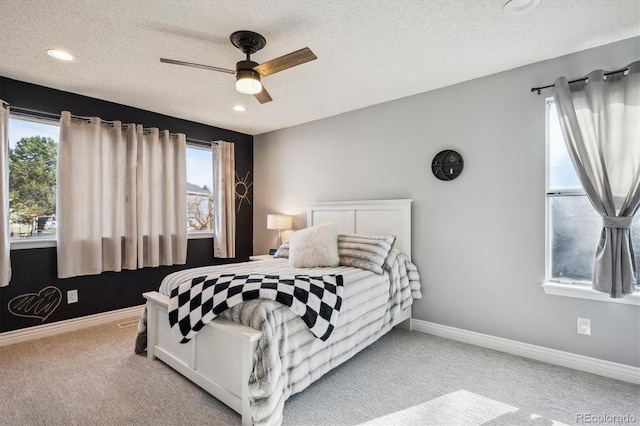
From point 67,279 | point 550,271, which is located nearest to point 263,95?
point 550,271

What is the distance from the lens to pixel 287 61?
2.06 m

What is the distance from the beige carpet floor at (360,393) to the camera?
1876mm

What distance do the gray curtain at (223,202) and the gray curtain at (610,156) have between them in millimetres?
3988

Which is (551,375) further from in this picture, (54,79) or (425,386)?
(54,79)

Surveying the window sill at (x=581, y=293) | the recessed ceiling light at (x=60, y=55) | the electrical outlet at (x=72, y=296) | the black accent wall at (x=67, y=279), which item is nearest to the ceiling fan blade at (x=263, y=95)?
the recessed ceiling light at (x=60, y=55)

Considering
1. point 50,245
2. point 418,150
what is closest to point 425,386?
point 418,150

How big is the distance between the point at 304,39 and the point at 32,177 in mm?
3062

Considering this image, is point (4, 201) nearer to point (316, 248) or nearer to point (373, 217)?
point (316, 248)

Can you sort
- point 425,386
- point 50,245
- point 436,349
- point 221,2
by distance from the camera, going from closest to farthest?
point 221,2 → point 425,386 → point 436,349 → point 50,245

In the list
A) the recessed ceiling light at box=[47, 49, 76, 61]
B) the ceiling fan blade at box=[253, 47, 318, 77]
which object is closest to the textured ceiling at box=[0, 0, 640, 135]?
the recessed ceiling light at box=[47, 49, 76, 61]

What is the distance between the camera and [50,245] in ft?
10.6

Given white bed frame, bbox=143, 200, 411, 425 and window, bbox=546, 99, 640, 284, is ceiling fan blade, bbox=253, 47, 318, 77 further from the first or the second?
window, bbox=546, 99, 640, 284

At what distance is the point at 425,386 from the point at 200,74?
320 cm

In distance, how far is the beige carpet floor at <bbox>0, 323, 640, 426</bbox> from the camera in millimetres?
1876
